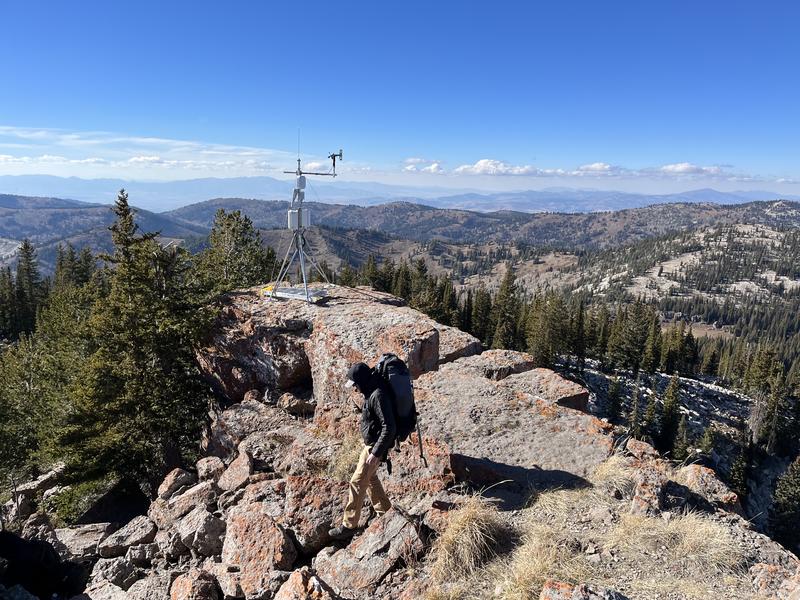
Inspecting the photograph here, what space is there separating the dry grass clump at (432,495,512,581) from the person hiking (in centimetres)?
144

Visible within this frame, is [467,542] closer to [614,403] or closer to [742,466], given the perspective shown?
[742,466]

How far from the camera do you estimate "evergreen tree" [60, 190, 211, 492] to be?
56.0ft

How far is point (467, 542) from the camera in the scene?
255 inches

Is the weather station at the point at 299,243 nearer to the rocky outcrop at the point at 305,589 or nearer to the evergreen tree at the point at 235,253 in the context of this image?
the rocky outcrop at the point at 305,589

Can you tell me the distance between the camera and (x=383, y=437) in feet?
24.6

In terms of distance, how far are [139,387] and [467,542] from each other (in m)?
15.4

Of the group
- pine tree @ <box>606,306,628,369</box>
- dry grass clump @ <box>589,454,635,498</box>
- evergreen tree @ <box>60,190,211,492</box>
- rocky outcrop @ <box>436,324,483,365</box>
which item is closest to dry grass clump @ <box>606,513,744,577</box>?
dry grass clump @ <box>589,454,635,498</box>

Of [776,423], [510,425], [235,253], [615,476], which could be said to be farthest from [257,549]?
[776,423]

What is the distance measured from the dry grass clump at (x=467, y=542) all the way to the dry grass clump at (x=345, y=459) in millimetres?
2941

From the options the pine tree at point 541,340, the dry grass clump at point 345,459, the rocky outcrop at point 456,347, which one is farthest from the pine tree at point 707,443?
the dry grass clump at point 345,459

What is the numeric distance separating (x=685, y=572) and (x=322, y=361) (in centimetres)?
1038

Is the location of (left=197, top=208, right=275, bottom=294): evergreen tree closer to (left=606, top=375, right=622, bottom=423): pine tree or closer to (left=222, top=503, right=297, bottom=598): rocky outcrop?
(left=222, top=503, right=297, bottom=598): rocky outcrop

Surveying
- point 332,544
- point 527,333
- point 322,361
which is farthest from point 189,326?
point 527,333

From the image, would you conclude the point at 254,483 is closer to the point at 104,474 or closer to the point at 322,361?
the point at 322,361
